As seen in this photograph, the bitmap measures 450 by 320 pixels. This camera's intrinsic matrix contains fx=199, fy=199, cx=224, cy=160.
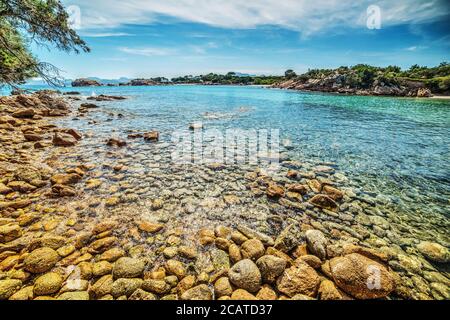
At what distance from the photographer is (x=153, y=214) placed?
5027mm

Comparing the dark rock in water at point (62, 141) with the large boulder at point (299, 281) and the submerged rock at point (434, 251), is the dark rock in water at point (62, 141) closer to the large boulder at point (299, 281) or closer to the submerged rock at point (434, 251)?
the large boulder at point (299, 281)

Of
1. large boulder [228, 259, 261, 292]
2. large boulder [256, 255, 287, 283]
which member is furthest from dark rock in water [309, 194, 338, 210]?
large boulder [228, 259, 261, 292]

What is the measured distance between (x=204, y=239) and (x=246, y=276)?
1266mm

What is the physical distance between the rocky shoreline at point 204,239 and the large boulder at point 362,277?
2 centimetres

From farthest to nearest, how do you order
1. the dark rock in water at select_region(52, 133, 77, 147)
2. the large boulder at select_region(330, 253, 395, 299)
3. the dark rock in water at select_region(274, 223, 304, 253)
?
the dark rock in water at select_region(52, 133, 77, 147) → the dark rock in water at select_region(274, 223, 304, 253) → the large boulder at select_region(330, 253, 395, 299)

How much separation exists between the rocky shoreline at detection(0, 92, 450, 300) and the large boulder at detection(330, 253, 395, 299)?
2 centimetres

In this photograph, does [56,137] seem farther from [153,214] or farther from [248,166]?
A: [248,166]

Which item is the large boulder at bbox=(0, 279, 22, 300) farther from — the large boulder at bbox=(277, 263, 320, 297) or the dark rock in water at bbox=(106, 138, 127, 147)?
the dark rock in water at bbox=(106, 138, 127, 147)

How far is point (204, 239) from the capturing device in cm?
425

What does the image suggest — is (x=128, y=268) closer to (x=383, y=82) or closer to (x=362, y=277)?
(x=362, y=277)

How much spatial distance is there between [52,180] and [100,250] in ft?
12.6

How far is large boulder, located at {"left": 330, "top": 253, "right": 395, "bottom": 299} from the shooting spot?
3084mm

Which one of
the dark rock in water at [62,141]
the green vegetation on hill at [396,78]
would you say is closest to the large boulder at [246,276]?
the dark rock in water at [62,141]

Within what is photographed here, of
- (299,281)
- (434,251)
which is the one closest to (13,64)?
(299,281)
